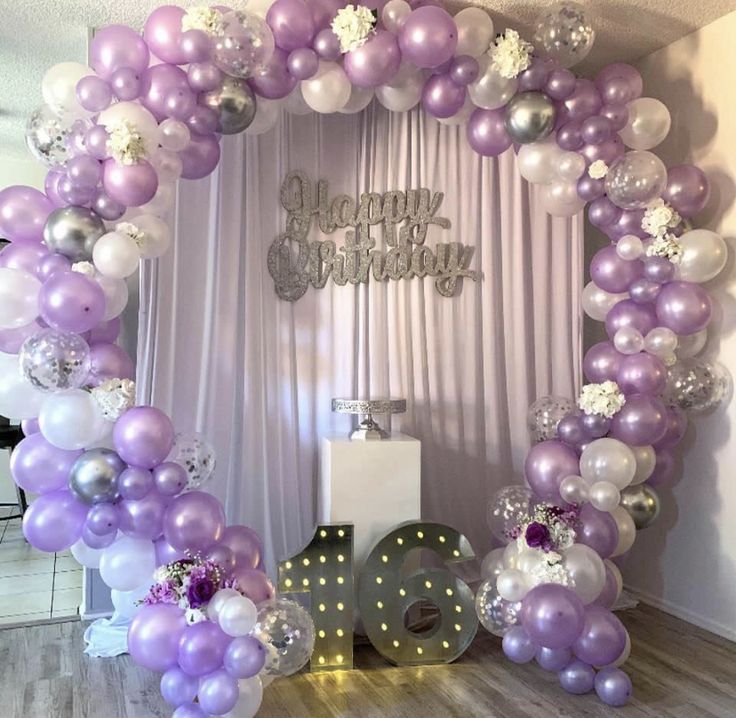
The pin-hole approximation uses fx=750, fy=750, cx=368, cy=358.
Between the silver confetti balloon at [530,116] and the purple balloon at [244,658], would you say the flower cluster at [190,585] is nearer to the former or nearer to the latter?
the purple balloon at [244,658]

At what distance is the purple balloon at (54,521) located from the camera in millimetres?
2328

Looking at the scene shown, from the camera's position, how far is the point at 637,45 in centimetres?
341

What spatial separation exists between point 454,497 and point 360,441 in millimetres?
755

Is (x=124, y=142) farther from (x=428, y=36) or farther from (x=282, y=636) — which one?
(x=282, y=636)

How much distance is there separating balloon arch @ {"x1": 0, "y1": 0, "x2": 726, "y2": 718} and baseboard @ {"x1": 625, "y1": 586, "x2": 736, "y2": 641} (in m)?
0.66

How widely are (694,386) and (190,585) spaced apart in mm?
2056

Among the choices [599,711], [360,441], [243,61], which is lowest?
[599,711]

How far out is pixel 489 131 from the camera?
2852 mm

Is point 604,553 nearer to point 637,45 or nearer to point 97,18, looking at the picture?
point 637,45

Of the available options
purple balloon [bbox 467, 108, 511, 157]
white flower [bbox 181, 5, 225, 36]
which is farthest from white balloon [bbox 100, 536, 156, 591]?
purple balloon [bbox 467, 108, 511, 157]

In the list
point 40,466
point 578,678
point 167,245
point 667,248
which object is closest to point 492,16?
point 667,248

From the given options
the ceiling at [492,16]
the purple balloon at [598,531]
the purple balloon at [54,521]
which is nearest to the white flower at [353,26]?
the ceiling at [492,16]

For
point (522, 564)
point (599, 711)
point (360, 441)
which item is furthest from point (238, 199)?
point (599, 711)

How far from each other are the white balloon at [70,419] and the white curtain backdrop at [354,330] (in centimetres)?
76
